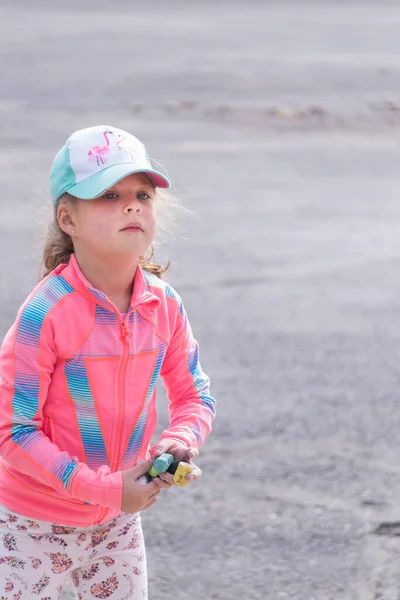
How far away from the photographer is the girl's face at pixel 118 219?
2617 millimetres

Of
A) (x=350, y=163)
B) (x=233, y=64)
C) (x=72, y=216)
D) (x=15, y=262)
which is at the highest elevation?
(x=72, y=216)

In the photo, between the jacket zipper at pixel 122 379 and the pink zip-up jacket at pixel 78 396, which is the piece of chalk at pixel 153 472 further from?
the jacket zipper at pixel 122 379

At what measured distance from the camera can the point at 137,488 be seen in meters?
2.51

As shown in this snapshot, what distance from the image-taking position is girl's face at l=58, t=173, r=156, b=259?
8.59 ft

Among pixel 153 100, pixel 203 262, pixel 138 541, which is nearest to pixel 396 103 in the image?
pixel 153 100

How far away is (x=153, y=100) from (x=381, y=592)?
12.1 meters

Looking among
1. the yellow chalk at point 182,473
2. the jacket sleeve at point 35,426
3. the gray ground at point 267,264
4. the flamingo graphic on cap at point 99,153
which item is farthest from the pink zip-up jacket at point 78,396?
the gray ground at point 267,264

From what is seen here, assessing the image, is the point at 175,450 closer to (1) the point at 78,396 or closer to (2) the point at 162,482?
(2) the point at 162,482

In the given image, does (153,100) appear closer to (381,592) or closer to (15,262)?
(15,262)

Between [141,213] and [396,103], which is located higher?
[141,213]

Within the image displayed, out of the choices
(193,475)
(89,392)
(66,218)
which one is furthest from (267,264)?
(193,475)

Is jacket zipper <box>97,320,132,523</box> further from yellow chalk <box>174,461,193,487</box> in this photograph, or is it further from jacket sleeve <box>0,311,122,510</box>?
yellow chalk <box>174,461,193,487</box>

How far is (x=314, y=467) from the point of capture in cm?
471

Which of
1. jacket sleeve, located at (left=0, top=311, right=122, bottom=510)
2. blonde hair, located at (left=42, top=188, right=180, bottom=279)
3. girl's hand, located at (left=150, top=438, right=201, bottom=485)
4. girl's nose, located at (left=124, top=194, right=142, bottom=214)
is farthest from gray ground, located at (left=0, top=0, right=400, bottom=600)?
girl's hand, located at (left=150, top=438, right=201, bottom=485)
